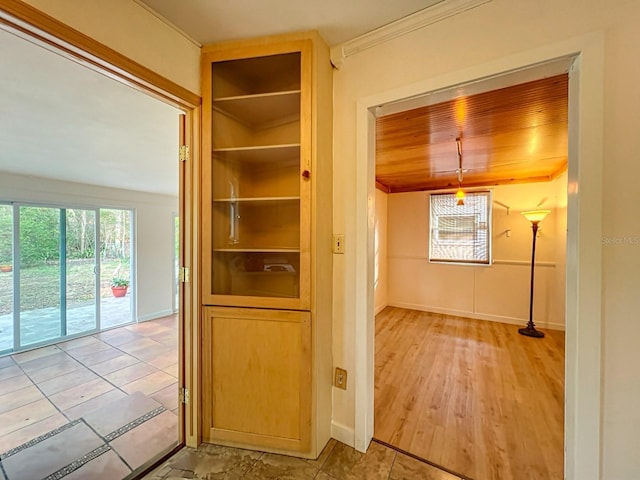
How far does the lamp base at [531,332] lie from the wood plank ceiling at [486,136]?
2.23 meters

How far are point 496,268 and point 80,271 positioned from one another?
21.9 feet

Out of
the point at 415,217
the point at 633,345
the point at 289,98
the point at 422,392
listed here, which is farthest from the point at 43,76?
the point at 415,217

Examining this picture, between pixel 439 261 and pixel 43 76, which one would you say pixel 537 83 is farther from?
pixel 439 261

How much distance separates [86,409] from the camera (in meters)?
2.21

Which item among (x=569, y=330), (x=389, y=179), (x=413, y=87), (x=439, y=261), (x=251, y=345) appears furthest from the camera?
(x=439, y=261)

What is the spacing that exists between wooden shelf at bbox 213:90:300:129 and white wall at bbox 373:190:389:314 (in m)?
3.40

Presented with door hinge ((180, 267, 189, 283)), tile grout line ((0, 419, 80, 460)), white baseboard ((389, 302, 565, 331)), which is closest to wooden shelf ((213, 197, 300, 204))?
door hinge ((180, 267, 189, 283))

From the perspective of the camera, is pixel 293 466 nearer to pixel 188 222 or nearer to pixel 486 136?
pixel 188 222

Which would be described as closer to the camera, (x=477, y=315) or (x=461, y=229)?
(x=477, y=315)

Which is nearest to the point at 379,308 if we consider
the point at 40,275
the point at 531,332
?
the point at 531,332

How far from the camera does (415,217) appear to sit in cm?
504

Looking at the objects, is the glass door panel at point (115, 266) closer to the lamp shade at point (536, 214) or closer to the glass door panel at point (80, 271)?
the glass door panel at point (80, 271)

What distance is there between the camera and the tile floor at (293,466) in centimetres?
145

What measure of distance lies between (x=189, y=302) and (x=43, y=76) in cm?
151
